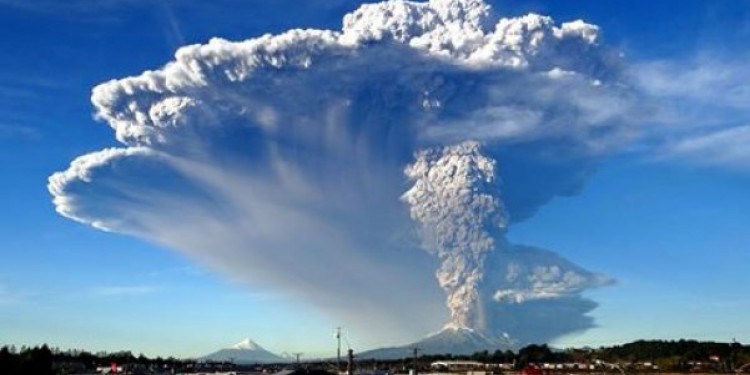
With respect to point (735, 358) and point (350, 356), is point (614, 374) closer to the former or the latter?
point (735, 358)

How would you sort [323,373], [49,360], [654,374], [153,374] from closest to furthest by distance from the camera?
[323,373] → [49,360] → [654,374] → [153,374]

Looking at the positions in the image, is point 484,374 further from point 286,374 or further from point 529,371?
point 286,374

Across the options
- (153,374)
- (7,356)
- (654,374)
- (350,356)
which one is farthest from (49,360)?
(654,374)

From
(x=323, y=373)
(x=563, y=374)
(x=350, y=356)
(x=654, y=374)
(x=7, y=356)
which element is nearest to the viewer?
(x=323, y=373)

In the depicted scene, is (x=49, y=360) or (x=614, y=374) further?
(x=614, y=374)

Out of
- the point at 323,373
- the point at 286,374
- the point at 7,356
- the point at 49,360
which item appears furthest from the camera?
the point at 49,360

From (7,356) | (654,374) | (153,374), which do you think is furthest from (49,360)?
(654,374)

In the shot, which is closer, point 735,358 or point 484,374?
point 484,374

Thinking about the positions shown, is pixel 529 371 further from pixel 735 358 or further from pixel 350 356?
pixel 350 356

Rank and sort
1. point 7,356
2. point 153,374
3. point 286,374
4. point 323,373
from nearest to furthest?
point 286,374
point 323,373
point 7,356
point 153,374
